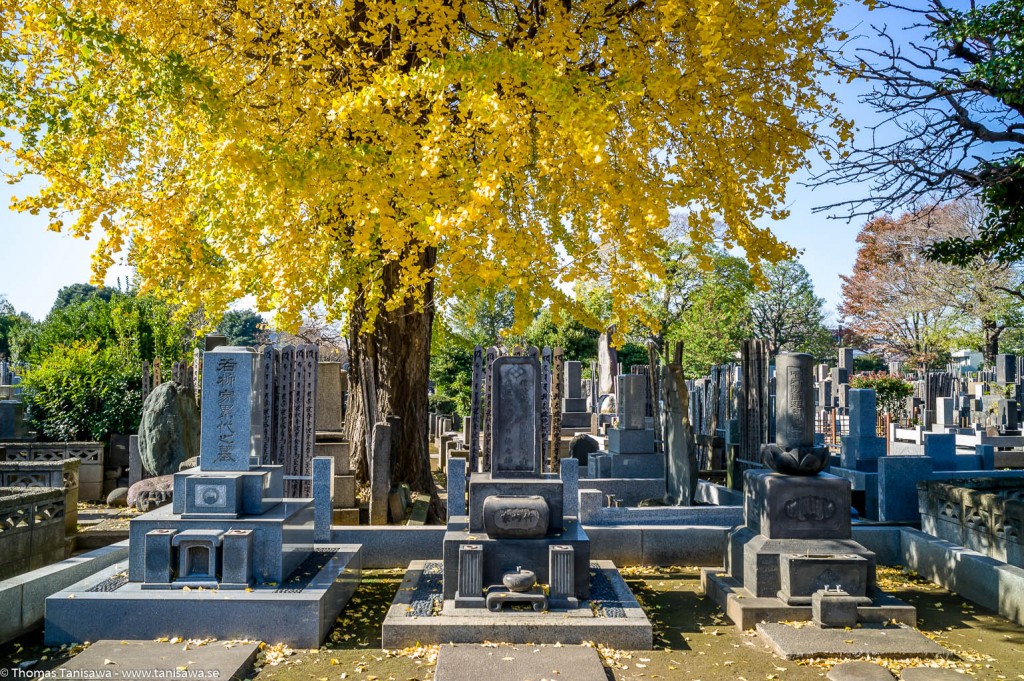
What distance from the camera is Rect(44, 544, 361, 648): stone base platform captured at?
19.4 feet

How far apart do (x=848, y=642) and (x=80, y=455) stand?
12.9 meters

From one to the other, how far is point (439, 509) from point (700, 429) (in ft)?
34.3

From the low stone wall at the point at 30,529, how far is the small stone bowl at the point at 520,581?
15.8 feet

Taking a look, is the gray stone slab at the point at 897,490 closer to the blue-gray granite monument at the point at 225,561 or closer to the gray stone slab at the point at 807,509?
the gray stone slab at the point at 807,509

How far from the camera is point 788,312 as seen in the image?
40938mm

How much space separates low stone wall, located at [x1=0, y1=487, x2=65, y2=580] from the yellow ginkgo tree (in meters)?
2.62

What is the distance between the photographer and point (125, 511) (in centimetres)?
1186

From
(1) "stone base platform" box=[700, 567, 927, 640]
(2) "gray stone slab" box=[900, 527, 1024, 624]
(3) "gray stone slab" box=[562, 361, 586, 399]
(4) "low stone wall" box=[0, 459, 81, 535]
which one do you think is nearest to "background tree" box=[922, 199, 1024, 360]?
(3) "gray stone slab" box=[562, 361, 586, 399]

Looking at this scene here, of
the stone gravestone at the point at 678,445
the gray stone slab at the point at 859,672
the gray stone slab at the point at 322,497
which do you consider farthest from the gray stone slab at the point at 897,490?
the gray stone slab at the point at 322,497

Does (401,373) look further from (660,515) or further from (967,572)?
(967,572)

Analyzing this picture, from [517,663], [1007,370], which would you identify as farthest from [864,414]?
[1007,370]

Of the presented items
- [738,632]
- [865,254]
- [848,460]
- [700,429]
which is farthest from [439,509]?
[865,254]

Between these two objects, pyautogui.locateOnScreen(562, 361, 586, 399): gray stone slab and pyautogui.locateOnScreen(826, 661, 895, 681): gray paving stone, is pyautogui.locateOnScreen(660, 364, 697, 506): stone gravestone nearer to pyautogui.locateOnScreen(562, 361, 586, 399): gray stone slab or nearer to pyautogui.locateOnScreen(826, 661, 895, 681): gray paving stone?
pyautogui.locateOnScreen(826, 661, 895, 681): gray paving stone

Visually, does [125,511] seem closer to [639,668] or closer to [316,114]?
[316,114]
